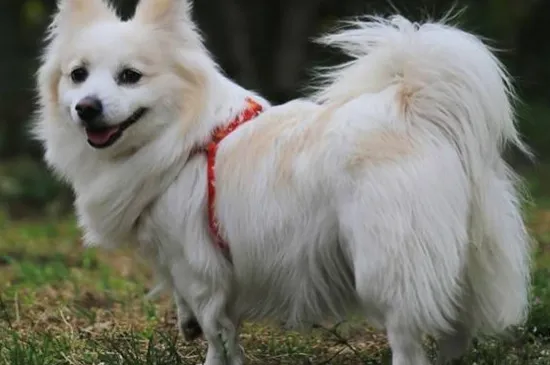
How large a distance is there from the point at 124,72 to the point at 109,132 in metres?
0.23

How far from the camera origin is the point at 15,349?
385cm

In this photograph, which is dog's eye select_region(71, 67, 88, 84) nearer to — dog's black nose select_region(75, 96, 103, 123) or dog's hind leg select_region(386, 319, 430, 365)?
dog's black nose select_region(75, 96, 103, 123)

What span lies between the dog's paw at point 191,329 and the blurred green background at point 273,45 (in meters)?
8.51

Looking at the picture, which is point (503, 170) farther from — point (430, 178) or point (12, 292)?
point (12, 292)

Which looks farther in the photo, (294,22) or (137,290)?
(294,22)

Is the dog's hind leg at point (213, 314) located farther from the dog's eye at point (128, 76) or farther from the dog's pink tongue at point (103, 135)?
the dog's eye at point (128, 76)

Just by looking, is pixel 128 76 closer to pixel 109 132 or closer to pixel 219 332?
pixel 109 132

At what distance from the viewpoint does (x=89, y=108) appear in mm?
3652

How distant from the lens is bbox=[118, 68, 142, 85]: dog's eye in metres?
3.74

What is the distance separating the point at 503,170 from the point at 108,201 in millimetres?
1467

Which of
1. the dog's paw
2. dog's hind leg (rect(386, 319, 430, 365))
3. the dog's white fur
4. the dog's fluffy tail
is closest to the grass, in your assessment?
the dog's paw

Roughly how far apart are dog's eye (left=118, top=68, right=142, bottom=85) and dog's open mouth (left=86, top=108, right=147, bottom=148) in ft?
0.35

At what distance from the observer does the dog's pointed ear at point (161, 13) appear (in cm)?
392

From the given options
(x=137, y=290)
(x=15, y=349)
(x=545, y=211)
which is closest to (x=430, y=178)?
(x=15, y=349)
